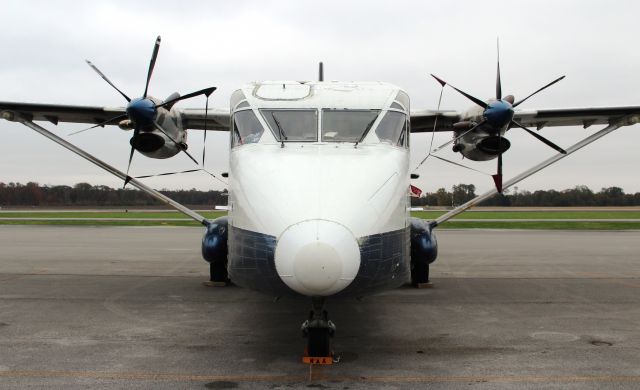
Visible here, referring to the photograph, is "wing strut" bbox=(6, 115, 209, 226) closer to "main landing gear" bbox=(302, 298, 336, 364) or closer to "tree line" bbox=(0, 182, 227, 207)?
"main landing gear" bbox=(302, 298, 336, 364)

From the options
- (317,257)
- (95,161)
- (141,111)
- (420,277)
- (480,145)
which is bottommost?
(420,277)

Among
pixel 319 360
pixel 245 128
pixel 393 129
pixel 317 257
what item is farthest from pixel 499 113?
pixel 317 257

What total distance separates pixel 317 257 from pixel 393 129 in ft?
9.58

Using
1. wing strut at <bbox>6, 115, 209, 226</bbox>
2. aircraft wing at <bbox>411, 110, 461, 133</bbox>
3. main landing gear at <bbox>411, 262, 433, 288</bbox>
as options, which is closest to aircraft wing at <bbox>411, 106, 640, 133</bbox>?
aircraft wing at <bbox>411, 110, 461, 133</bbox>

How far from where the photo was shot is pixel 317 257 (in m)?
4.42

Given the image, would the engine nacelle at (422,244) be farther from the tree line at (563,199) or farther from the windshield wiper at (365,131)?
the tree line at (563,199)

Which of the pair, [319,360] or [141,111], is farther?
[141,111]

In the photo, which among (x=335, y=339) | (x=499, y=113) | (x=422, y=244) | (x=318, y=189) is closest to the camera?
(x=318, y=189)

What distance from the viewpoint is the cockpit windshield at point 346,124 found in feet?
21.0

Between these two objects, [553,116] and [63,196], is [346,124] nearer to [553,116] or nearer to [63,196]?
[553,116]

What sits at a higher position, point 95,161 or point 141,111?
point 141,111

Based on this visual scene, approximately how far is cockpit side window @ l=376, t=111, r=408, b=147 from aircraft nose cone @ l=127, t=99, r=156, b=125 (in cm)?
455

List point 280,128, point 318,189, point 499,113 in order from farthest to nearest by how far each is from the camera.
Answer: point 499,113
point 280,128
point 318,189

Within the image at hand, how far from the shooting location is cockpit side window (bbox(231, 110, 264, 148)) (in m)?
6.57
